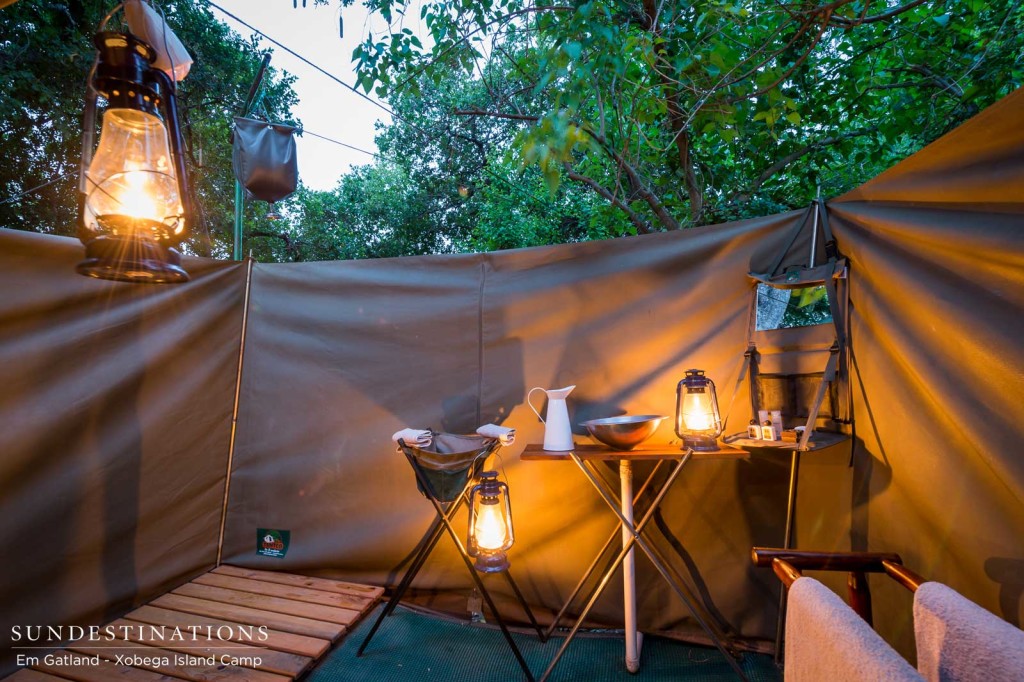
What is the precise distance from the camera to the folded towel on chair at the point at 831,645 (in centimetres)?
71

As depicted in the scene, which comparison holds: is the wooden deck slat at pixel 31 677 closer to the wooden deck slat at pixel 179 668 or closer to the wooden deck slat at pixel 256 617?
the wooden deck slat at pixel 179 668

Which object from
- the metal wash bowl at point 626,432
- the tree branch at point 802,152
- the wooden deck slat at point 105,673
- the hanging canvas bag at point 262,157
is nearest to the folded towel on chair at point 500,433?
the metal wash bowl at point 626,432

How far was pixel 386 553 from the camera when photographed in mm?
2541

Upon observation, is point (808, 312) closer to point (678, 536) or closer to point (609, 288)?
point (609, 288)

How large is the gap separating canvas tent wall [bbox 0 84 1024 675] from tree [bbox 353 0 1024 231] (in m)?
0.79

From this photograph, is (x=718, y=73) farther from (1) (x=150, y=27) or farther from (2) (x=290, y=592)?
(2) (x=290, y=592)

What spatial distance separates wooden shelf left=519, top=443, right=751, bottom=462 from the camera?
170 centimetres

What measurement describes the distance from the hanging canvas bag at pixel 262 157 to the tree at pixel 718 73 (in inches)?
32.8

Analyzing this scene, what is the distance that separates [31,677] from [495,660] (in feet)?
5.87

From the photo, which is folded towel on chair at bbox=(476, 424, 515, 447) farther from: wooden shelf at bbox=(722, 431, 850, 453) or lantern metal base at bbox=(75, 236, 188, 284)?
lantern metal base at bbox=(75, 236, 188, 284)

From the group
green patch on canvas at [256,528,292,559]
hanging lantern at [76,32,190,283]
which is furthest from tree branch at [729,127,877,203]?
green patch on canvas at [256,528,292,559]

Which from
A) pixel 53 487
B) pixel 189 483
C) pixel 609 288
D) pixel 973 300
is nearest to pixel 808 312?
pixel 609 288

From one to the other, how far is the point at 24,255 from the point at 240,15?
2.36 metres

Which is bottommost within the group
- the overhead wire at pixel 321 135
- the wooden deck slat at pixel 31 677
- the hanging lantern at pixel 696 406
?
the wooden deck slat at pixel 31 677
